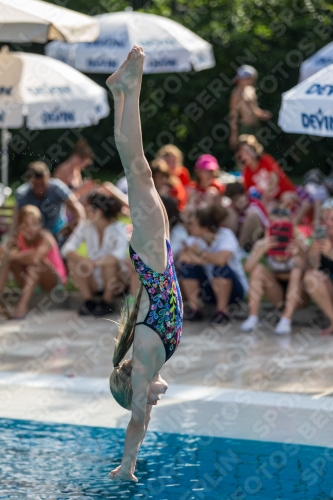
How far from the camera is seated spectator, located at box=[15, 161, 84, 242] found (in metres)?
9.57

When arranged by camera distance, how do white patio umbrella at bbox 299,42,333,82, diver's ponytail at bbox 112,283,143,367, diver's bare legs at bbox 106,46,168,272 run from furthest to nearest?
white patio umbrella at bbox 299,42,333,82, diver's ponytail at bbox 112,283,143,367, diver's bare legs at bbox 106,46,168,272

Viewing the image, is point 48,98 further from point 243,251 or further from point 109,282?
point 243,251

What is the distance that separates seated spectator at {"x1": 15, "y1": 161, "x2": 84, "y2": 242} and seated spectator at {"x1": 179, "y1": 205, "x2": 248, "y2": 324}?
1622 millimetres

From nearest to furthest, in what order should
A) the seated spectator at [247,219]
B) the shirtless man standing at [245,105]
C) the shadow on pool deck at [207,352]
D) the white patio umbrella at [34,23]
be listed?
the shadow on pool deck at [207,352]
the white patio umbrella at [34,23]
the seated spectator at [247,219]
the shirtless man standing at [245,105]

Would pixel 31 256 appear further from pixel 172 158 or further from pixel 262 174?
pixel 262 174

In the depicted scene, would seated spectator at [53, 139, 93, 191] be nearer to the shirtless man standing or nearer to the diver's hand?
the shirtless man standing

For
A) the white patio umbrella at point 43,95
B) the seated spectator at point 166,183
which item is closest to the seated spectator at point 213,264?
the seated spectator at point 166,183

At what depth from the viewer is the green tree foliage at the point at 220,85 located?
16250 millimetres

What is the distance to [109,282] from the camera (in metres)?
8.89

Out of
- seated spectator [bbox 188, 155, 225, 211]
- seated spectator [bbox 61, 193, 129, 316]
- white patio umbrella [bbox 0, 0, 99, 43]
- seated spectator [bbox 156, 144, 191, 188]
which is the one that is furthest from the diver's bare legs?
seated spectator [bbox 156, 144, 191, 188]

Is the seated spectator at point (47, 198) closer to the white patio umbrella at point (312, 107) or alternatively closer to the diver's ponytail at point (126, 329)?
the white patio umbrella at point (312, 107)

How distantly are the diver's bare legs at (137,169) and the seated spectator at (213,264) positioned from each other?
4.11m

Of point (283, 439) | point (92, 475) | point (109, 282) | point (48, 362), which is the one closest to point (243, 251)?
point (109, 282)

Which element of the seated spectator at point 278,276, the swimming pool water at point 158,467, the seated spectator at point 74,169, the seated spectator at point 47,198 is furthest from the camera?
the seated spectator at point 74,169
